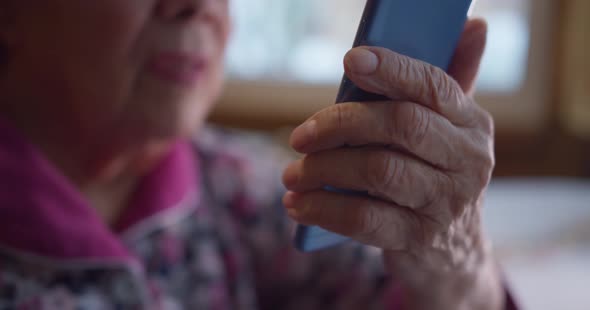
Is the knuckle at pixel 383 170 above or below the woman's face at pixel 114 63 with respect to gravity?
below

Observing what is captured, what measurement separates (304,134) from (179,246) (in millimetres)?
435

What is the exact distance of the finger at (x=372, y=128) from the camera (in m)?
0.42

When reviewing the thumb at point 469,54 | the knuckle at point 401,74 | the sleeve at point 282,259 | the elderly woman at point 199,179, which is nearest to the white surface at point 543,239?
the sleeve at point 282,259

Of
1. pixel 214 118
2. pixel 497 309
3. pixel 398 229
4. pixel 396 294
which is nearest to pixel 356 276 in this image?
pixel 396 294

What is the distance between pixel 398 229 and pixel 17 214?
17.4 inches

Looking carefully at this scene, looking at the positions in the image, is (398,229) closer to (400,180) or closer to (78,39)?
(400,180)

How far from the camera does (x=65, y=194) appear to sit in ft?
2.26

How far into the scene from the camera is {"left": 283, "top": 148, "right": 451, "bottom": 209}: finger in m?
0.43

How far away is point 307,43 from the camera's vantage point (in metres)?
2.03

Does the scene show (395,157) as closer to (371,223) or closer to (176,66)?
(371,223)

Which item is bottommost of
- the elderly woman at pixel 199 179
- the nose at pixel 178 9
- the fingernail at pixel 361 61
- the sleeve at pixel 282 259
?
the sleeve at pixel 282 259

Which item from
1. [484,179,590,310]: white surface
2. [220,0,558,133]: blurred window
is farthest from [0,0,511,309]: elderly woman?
[220,0,558,133]: blurred window

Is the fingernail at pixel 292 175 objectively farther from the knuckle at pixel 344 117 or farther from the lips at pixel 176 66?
the lips at pixel 176 66

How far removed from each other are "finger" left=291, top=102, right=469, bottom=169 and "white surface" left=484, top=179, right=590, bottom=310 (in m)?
0.66
